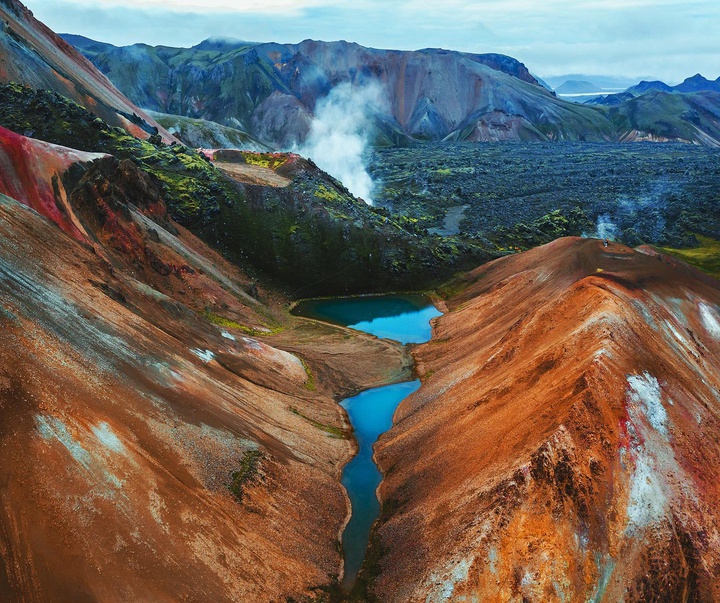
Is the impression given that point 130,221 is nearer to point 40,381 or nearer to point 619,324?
point 40,381

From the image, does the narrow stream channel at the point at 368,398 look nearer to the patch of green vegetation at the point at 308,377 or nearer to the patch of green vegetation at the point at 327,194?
the patch of green vegetation at the point at 308,377

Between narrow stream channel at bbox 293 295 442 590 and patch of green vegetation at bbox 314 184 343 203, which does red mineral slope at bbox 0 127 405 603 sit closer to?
narrow stream channel at bbox 293 295 442 590

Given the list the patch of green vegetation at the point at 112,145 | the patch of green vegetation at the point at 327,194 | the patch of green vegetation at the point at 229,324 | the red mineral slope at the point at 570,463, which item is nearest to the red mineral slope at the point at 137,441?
the red mineral slope at the point at 570,463

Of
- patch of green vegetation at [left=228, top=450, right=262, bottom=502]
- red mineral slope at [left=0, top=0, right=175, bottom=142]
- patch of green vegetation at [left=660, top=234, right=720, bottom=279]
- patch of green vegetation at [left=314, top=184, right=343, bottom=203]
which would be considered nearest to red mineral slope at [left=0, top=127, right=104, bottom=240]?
patch of green vegetation at [left=228, top=450, right=262, bottom=502]

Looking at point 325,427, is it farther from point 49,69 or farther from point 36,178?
point 49,69

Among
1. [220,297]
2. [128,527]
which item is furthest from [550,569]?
[220,297]

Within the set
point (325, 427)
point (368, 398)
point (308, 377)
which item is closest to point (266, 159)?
point (308, 377)
